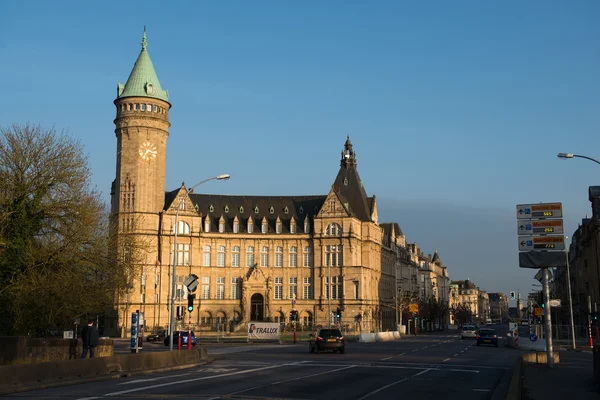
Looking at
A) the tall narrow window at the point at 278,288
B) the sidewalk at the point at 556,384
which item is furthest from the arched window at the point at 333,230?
the sidewalk at the point at 556,384

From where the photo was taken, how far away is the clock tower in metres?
95.3

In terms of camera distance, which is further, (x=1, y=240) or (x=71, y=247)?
(x=71, y=247)

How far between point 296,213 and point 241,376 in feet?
277

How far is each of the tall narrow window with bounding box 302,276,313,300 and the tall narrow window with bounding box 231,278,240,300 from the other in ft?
32.9

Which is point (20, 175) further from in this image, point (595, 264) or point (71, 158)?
point (595, 264)

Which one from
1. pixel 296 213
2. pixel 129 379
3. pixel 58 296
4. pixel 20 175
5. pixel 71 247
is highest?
pixel 296 213

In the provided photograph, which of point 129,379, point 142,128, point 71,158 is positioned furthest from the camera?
point 142,128

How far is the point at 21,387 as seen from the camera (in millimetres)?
22188

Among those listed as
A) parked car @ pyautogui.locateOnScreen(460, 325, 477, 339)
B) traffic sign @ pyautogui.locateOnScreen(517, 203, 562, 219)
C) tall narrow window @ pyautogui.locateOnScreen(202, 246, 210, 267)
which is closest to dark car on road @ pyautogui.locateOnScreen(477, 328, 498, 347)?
parked car @ pyautogui.locateOnScreen(460, 325, 477, 339)

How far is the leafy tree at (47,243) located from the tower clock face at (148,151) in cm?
5839

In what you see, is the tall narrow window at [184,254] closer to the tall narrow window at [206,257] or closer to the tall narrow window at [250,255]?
the tall narrow window at [206,257]

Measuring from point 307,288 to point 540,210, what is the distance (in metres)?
79.5

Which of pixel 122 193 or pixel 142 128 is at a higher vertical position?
pixel 142 128

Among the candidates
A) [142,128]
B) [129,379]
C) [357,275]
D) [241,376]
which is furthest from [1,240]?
[357,275]
